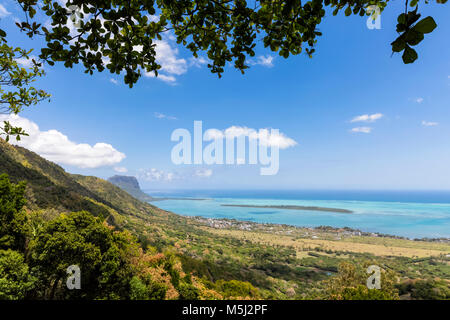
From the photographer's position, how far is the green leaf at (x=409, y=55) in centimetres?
114

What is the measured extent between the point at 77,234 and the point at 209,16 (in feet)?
48.6

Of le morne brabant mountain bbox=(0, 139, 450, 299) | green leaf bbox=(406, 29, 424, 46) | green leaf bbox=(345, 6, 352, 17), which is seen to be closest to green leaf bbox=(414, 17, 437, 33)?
green leaf bbox=(406, 29, 424, 46)

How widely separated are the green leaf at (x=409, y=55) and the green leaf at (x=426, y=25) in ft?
0.33

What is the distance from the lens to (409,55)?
1.14 metres

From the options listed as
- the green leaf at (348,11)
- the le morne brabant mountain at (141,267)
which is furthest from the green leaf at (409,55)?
the le morne brabant mountain at (141,267)

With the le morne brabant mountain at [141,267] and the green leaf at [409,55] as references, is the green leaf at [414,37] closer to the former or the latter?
the green leaf at [409,55]

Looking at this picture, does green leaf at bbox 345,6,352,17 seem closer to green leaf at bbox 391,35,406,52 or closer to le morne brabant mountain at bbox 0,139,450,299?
green leaf at bbox 391,35,406,52

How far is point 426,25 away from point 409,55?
15cm

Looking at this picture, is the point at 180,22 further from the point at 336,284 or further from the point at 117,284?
the point at 336,284

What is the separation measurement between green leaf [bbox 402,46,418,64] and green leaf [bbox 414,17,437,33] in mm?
101

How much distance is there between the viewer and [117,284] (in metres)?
12.6

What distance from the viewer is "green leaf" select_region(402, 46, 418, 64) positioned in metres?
1.14
